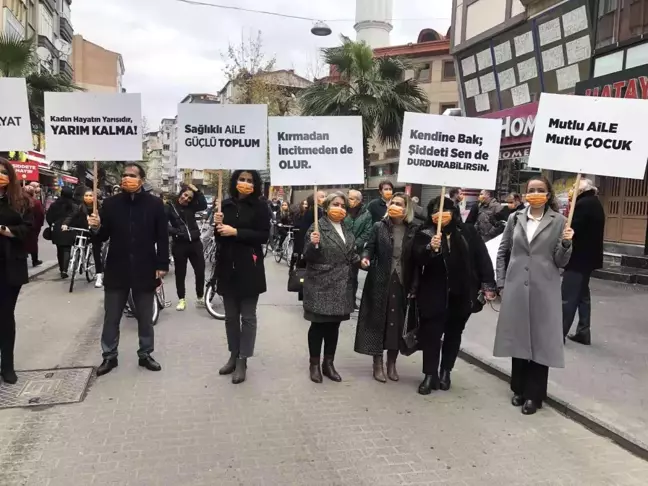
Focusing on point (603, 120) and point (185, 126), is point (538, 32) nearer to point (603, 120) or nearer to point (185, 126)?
point (603, 120)

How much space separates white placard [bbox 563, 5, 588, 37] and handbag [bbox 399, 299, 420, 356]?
38.8 feet

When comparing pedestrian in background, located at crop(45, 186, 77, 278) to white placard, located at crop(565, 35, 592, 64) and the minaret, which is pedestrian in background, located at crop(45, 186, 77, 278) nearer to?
white placard, located at crop(565, 35, 592, 64)

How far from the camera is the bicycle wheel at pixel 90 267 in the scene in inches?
417

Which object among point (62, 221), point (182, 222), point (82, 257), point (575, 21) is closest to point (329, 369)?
point (182, 222)

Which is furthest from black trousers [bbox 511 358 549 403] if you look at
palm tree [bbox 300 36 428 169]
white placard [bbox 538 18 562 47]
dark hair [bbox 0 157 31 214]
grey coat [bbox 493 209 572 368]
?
palm tree [bbox 300 36 428 169]

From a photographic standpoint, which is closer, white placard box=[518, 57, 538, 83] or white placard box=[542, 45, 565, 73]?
white placard box=[542, 45, 565, 73]

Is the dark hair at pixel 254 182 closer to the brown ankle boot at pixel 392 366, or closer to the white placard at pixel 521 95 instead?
the brown ankle boot at pixel 392 366

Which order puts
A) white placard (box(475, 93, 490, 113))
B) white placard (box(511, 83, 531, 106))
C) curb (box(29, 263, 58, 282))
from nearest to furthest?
curb (box(29, 263, 58, 282)) → white placard (box(511, 83, 531, 106)) → white placard (box(475, 93, 490, 113))

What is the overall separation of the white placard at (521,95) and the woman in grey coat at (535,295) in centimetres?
1266

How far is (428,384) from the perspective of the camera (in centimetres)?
503

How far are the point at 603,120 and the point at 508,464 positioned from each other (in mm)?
3035

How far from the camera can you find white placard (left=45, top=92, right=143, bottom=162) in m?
5.32

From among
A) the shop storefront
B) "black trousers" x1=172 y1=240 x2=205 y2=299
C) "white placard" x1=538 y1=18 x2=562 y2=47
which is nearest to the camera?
"black trousers" x1=172 y1=240 x2=205 y2=299

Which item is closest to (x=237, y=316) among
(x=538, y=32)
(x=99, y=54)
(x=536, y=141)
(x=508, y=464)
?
(x=508, y=464)
